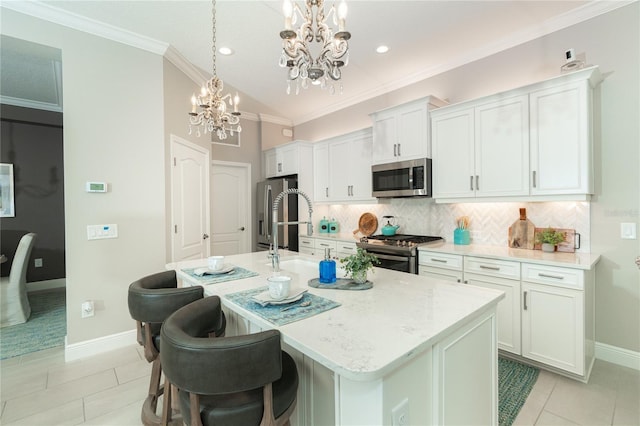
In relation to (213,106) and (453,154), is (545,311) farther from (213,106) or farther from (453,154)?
(213,106)

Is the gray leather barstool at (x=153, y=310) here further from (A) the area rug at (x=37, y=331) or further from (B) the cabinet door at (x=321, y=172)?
(B) the cabinet door at (x=321, y=172)

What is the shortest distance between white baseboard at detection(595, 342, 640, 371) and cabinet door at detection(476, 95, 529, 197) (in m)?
1.51

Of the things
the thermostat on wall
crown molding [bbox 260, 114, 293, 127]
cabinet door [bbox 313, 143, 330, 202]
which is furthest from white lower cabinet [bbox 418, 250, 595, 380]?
crown molding [bbox 260, 114, 293, 127]

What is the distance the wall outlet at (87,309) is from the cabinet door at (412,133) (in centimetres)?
368

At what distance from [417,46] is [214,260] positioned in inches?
121

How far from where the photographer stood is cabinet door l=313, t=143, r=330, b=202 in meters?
4.74

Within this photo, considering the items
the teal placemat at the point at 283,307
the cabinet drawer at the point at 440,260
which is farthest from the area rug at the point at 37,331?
the cabinet drawer at the point at 440,260

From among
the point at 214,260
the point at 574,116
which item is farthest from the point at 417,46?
the point at 214,260

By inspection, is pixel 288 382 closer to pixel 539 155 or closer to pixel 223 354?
pixel 223 354

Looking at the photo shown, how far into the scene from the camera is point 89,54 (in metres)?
2.85

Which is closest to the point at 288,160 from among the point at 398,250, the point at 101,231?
the point at 398,250

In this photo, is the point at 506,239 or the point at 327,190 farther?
the point at 327,190

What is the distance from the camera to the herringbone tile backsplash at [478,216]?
2713 millimetres

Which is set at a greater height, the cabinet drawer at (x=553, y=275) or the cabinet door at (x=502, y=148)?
the cabinet door at (x=502, y=148)
